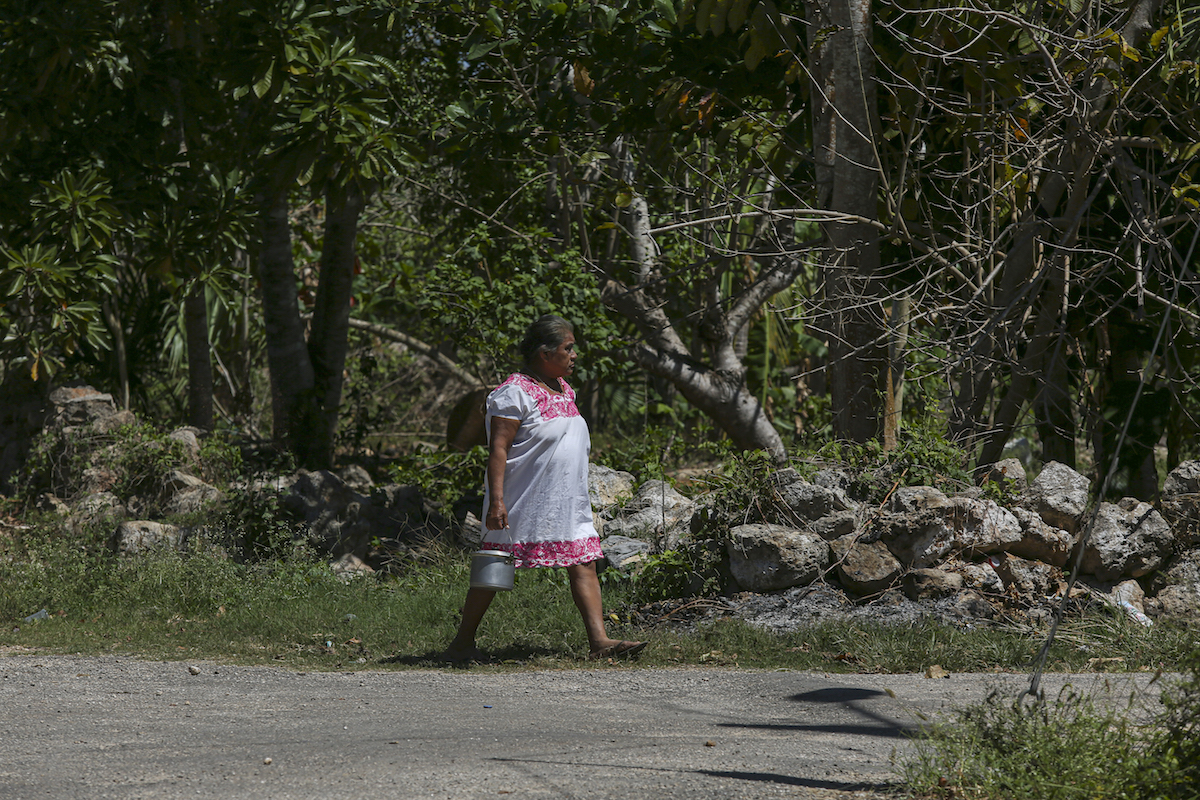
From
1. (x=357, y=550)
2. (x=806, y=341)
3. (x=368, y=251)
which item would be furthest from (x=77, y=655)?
(x=806, y=341)

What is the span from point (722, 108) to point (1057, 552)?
3751 mm

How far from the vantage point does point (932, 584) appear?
5.82 meters

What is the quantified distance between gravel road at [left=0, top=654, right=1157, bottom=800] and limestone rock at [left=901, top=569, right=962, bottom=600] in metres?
1.04

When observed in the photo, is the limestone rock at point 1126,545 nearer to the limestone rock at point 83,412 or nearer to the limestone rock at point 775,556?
the limestone rock at point 775,556

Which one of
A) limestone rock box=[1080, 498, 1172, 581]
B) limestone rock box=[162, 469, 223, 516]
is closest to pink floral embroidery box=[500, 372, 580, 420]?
limestone rock box=[1080, 498, 1172, 581]

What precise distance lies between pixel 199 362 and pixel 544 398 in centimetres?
703

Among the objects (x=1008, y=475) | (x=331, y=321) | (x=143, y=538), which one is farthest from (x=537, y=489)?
(x=331, y=321)

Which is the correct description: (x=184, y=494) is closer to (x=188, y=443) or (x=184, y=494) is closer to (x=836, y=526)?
(x=188, y=443)

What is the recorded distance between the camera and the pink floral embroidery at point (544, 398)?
16.8 feet

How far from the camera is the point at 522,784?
315 centimetres

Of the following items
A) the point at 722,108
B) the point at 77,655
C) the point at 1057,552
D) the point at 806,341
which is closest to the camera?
the point at 77,655

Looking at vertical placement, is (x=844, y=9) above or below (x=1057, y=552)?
above

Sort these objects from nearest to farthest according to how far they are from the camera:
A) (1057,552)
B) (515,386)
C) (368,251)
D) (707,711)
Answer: (707,711)
(515,386)
(1057,552)
(368,251)

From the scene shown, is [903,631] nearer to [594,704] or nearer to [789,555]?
[789,555]
